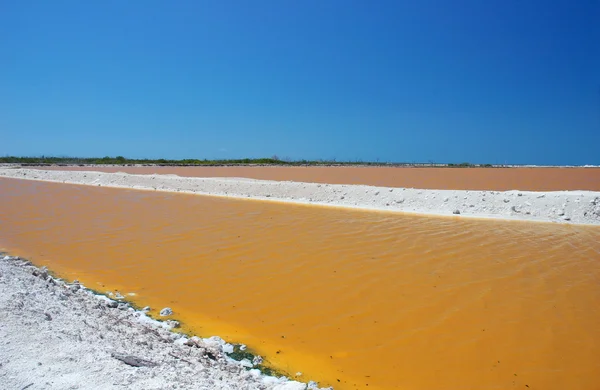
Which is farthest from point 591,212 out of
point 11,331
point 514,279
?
point 11,331

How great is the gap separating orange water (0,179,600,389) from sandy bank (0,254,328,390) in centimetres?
52

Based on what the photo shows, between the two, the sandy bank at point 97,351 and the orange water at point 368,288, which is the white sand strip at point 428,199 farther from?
the sandy bank at point 97,351

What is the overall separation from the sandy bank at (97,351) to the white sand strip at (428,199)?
1128 cm

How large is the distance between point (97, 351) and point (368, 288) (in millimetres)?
3580

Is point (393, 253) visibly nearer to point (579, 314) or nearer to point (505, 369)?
point (579, 314)

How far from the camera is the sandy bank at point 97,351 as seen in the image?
2.61 metres

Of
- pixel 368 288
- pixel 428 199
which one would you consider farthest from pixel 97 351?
pixel 428 199

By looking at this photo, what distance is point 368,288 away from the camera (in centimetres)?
547

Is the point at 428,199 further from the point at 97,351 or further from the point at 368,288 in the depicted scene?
the point at 97,351

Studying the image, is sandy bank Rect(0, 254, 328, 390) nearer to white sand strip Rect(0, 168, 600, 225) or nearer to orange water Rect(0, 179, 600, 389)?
orange water Rect(0, 179, 600, 389)

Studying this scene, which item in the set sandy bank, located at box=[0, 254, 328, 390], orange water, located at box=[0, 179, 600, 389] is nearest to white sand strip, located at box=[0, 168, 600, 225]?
orange water, located at box=[0, 179, 600, 389]

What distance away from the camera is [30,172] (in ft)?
102

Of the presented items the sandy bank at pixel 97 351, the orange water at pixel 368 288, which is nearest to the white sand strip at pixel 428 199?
the orange water at pixel 368 288

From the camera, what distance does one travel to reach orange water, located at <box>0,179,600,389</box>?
3564mm
